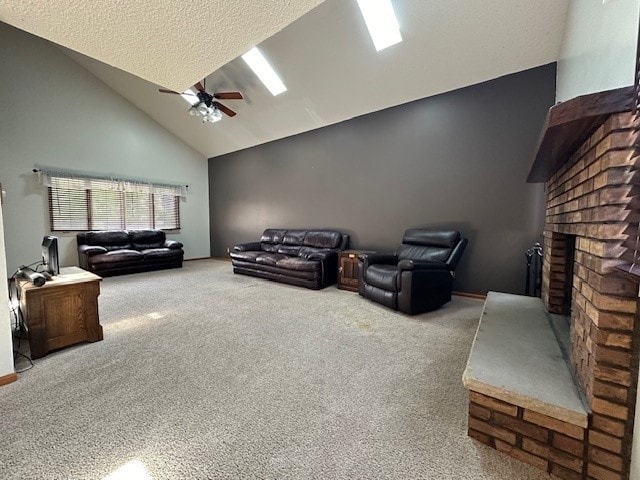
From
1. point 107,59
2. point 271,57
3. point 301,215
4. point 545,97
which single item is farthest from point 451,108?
point 107,59

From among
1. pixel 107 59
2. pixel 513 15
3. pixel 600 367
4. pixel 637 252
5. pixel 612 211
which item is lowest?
pixel 600 367

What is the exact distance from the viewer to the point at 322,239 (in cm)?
483

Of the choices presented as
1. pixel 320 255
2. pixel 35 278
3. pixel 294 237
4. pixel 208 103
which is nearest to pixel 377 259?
pixel 320 255

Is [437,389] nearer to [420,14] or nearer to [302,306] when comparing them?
[302,306]

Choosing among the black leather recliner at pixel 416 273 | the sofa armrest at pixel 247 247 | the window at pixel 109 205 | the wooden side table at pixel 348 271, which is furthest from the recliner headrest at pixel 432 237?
the window at pixel 109 205

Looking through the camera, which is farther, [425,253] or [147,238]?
[147,238]

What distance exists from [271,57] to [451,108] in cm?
266

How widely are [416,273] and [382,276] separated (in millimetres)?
431

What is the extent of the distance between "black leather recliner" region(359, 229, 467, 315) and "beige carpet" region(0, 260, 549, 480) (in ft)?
0.95

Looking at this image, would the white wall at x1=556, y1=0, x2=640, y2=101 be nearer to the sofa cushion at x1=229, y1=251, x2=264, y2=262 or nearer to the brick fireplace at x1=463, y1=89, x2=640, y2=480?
the brick fireplace at x1=463, y1=89, x2=640, y2=480

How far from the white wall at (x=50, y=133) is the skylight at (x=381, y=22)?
5.52 m

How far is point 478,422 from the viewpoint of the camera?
4.16 feet

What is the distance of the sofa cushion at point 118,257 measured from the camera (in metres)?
4.84

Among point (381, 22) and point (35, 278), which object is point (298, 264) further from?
point (381, 22)
